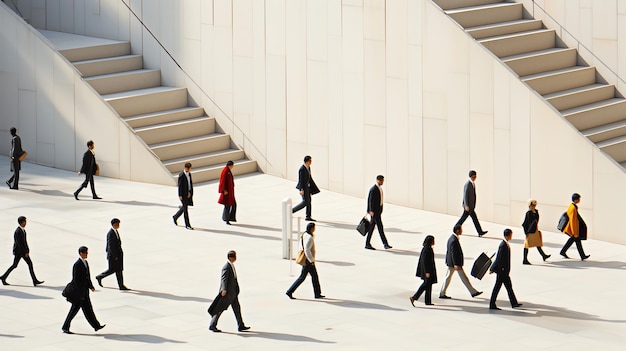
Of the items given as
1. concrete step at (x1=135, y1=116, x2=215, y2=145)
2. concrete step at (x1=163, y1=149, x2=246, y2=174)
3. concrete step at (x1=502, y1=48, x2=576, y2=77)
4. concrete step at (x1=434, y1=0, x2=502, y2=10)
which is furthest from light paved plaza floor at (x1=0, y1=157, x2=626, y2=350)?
concrete step at (x1=434, y1=0, x2=502, y2=10)

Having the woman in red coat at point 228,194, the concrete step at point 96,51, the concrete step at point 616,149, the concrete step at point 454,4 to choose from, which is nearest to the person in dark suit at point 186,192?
the woman in red coat at point 228,194

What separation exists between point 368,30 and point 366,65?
0.77 meters

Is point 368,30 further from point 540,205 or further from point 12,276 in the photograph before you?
point 12,276

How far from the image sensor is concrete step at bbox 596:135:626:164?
25.4 metres

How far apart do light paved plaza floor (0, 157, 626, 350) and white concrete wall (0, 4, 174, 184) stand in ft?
5.78

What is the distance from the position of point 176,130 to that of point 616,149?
1125 centimetres

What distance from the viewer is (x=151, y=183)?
3067 cm

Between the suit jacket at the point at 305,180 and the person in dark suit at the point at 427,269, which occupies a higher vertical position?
the suit jacket at the point at 305,180

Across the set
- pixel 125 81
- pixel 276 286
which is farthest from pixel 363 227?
pixel 125 81

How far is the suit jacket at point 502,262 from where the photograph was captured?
20.3m

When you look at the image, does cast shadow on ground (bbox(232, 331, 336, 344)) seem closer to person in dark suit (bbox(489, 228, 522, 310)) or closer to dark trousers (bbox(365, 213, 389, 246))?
person in dark suit (bbox(489, 228, 522, 310))

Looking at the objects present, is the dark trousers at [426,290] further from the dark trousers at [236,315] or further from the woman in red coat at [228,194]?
the woman in red coat at [228,194]

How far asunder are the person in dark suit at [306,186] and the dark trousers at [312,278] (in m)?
5.50

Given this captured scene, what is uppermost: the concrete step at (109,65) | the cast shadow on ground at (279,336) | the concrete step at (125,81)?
the concrete step at (109,65)
